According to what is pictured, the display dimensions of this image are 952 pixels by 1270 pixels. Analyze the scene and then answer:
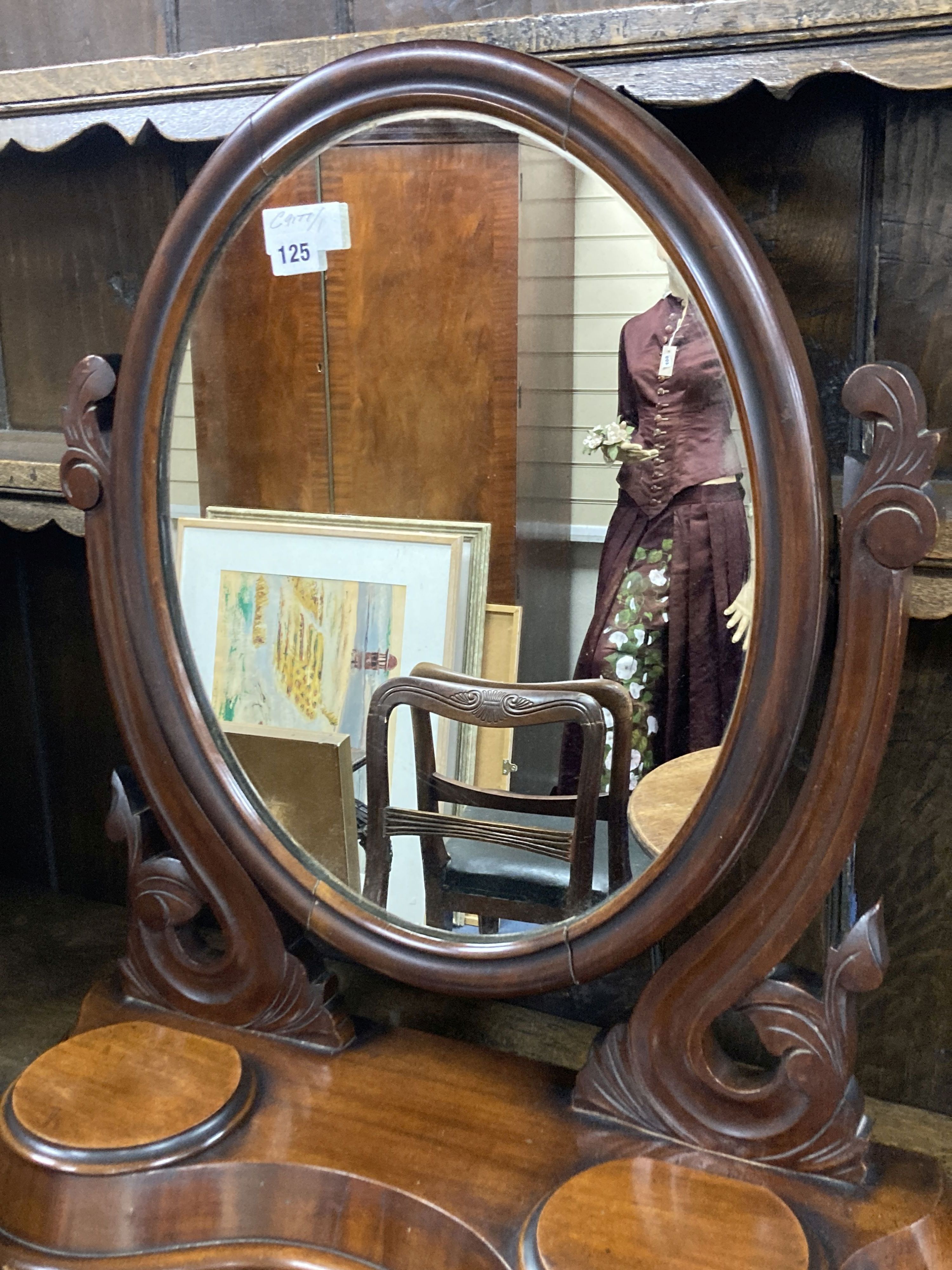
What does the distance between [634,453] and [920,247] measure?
0.91ft

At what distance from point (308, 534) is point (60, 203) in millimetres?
550

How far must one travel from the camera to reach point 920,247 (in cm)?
82

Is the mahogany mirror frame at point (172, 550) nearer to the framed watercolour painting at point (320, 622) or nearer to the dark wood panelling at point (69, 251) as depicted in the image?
the framed watercolour painting at point (320, 622)

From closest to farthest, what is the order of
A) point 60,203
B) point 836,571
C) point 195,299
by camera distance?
1. point 836,571
2. point 195,299
3. point 60,203

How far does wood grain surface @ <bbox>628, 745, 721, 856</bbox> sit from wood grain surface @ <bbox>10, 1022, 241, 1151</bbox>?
0.36m

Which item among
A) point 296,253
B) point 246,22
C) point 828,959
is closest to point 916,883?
point 828,959

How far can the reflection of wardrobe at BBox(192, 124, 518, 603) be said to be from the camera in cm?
77

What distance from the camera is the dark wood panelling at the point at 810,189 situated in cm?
82

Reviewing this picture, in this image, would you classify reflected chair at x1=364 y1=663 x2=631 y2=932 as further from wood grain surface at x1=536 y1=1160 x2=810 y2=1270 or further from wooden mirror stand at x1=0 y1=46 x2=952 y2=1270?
wood grain surface at x1=536 y1=1160 x2=810 y2=1270

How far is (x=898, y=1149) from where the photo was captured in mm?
762

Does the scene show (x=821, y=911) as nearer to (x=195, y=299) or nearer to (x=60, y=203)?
(x=195, y=299)

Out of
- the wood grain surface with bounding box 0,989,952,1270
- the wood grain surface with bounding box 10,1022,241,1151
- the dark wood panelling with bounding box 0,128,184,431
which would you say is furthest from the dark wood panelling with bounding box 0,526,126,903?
the wood grain surface with bounding box 0,989,952,1270

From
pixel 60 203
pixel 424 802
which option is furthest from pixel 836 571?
pixel 60 203

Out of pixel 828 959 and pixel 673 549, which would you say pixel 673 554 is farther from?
pixel 828 959
